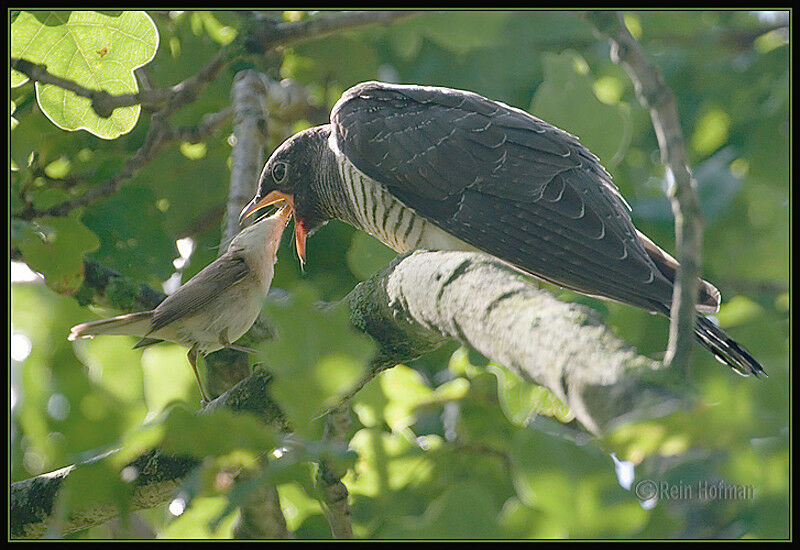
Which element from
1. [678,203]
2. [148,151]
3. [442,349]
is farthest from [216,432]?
[442,349]

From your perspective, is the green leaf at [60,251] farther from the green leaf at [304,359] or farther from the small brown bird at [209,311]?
the green leaf at [304,359]

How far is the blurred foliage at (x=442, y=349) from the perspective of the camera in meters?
1.24

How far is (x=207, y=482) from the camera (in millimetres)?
1279

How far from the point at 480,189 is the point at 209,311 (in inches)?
39.8

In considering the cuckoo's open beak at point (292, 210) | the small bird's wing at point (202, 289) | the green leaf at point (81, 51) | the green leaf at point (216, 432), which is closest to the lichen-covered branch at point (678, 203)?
the green leaf at point (216, 432)

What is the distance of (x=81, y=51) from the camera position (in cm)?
272

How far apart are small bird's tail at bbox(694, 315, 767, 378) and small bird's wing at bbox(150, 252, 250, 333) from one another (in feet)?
4.43

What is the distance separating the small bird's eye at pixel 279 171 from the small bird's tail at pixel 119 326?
1.07 meters

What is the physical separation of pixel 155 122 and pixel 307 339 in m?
2.06

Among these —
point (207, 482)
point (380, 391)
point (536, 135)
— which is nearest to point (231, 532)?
point (380, 391)

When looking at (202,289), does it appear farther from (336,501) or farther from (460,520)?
(460,520)

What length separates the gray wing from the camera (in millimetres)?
2613

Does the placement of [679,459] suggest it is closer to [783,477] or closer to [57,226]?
[783,477]

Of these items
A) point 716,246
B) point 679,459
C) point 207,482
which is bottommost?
point 716,246
